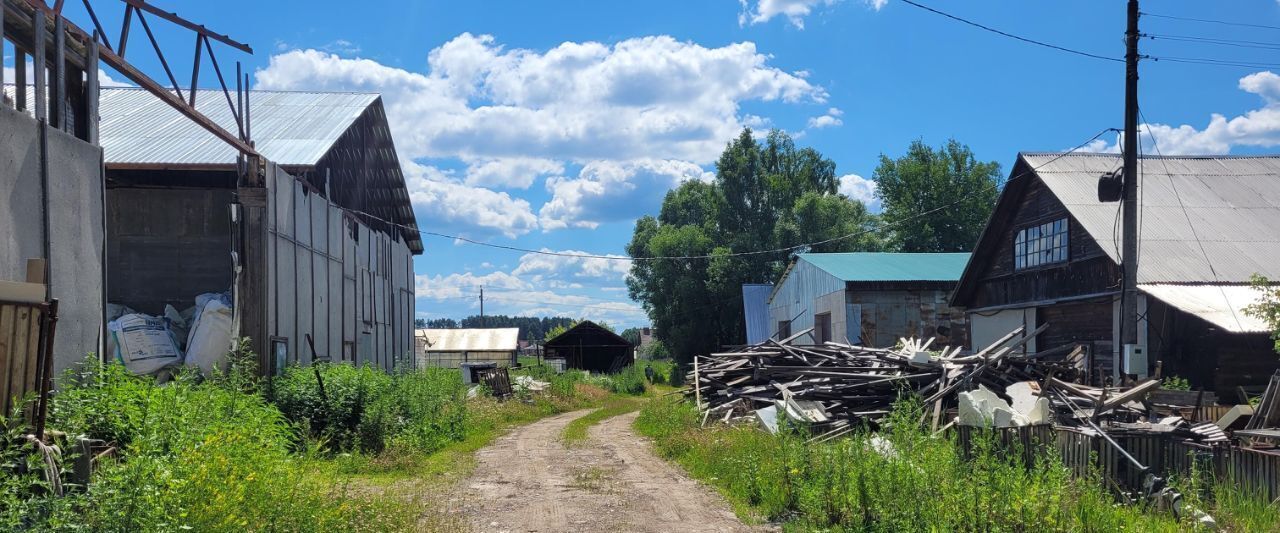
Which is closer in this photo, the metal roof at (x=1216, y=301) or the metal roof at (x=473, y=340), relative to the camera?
the metal roof at (x=1216, y=301)

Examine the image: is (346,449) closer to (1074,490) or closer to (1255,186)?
(1074,490)

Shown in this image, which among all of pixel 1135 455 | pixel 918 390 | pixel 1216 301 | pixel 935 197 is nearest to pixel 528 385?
pixel 918 390

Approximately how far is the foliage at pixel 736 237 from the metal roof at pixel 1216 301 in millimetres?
34147

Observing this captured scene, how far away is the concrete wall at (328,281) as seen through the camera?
1733cm

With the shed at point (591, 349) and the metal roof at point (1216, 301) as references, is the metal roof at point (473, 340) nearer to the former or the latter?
the shed at point (591, 349)

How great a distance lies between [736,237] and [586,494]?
44.9 metres

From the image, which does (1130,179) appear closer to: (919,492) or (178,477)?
(919,492)

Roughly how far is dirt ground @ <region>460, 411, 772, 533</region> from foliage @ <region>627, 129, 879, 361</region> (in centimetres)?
3557

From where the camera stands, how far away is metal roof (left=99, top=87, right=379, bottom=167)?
1711 centimetres

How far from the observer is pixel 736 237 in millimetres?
55938

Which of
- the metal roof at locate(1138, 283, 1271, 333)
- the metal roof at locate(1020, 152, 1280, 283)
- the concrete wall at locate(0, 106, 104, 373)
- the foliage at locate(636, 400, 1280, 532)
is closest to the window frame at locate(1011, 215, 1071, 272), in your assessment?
the metal roof at locate(1020, 152, 1280, 283)

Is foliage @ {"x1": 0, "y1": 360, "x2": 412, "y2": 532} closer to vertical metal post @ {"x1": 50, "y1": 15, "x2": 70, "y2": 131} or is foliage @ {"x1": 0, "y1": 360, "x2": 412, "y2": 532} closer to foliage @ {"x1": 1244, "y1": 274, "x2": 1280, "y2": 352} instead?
vertical metal post @ {"x1": 50, "y1": 15, "x2": 70, "y2": 131}

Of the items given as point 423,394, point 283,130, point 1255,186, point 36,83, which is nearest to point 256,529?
point 36,83

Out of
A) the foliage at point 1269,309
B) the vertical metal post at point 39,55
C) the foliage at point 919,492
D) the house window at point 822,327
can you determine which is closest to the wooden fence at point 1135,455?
the foliage at point 919,492
